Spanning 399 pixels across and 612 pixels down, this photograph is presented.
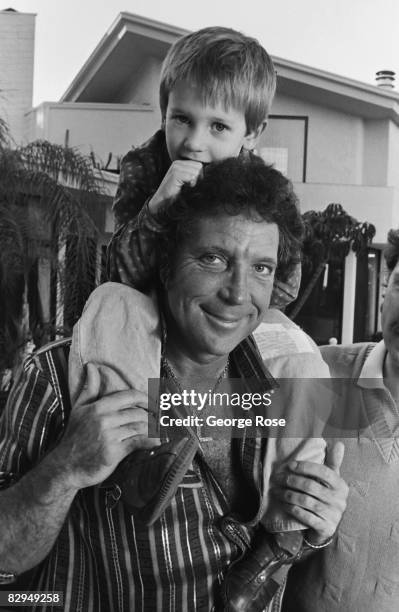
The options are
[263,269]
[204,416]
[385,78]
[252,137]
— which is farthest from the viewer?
[385,78]

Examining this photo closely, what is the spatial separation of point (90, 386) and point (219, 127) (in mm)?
1105

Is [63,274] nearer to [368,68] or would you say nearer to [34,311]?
[34,311]

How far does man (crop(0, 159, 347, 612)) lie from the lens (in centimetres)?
189

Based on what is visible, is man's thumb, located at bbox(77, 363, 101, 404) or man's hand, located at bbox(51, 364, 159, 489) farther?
man's thumb, located at bbox(77, 363, 101, 404)

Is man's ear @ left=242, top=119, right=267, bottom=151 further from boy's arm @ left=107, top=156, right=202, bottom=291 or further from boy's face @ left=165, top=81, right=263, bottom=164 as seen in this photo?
boy's arm @ left=107, top=156, right=202, bottom=291

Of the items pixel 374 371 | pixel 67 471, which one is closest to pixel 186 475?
pixel 67 471

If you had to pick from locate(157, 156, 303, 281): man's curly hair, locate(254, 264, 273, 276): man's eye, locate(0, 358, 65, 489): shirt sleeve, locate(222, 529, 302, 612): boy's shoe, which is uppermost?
locate(157, 156, 303, 281): man's curly hair

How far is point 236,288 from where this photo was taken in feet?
6.40

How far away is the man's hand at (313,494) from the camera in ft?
6.46

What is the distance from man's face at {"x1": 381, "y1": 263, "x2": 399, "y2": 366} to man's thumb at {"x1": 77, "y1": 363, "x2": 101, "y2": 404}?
1.05 m

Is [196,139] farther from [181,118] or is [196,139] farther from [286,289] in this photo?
[286,289]

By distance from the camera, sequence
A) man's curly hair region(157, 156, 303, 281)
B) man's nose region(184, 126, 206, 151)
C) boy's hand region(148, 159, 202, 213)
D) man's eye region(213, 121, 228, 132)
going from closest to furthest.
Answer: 1. man's curly hair region(157, 156, 303, 281)
2. boy's hand region(148, 159, 202, 213)
3. man's nose region(184, 126, 206, 151)
4. man's eye region(213, 121, 228, 132)

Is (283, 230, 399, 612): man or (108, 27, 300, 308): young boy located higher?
(108, 27, 300, 308): young boy

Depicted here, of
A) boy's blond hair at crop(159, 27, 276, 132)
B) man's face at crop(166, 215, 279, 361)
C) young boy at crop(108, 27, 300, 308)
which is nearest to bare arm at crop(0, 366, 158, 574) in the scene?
man's face at crop(166, 215, 279, 361)
